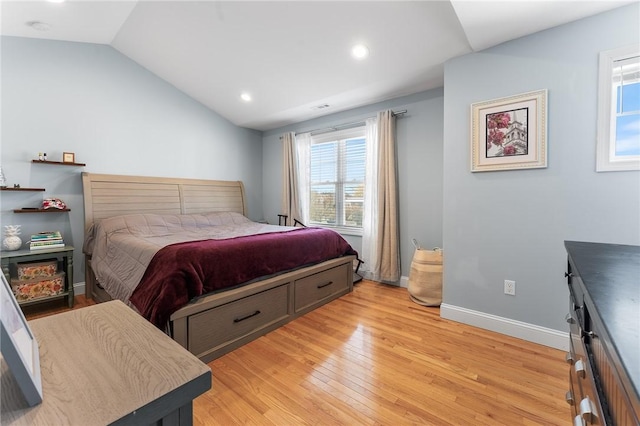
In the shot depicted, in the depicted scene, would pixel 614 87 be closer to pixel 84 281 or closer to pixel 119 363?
pixel 119 363

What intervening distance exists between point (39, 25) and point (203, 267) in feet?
9.57

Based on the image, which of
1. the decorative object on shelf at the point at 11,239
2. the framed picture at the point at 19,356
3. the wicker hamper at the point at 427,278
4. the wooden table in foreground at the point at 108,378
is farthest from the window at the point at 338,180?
the framed picture at the point at 19,356

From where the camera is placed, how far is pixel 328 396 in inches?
63.1

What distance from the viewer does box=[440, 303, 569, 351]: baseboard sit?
82.7 inches

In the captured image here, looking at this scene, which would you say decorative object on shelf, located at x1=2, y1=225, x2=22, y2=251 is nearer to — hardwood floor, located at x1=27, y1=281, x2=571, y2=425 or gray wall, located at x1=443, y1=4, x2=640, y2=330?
hardwood floor, located at x1=27, y1=281, x2=571, y2=425

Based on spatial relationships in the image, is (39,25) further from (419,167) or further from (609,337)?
(609,337)

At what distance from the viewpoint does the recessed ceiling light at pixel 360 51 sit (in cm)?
260

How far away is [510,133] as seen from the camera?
227 cm

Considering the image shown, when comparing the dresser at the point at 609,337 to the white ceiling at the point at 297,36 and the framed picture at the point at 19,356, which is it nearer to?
the framed picture at the point at 19,356

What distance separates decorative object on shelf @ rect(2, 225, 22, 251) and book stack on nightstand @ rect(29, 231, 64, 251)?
9cm

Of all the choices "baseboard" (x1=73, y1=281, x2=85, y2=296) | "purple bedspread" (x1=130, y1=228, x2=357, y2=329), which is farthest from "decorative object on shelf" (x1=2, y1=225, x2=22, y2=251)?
"purple bedspread" (x1=130, y1=228, x2=357, y2=329)

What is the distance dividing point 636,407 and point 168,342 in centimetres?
87

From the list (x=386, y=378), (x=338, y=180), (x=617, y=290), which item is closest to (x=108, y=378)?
(x=617, y=290)

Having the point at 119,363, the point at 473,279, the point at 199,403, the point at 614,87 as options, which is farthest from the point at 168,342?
the point at 614,87
